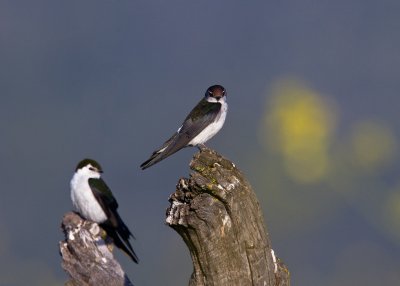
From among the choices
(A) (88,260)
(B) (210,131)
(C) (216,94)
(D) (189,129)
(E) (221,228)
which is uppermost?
(C) (216,94)

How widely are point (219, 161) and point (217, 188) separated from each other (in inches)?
19.2

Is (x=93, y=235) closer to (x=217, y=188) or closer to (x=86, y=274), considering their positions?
(x=86, y=274)

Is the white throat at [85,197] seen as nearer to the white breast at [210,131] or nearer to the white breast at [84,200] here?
the white breast at [84,200]

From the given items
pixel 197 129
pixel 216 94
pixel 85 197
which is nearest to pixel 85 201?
pixel 85 197

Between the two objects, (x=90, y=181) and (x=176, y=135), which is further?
(x=90, y=181)

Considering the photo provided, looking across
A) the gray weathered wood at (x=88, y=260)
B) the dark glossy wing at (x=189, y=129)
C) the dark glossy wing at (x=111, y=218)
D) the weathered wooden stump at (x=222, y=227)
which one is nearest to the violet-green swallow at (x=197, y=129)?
the dark glossy wing at (x=189, y=129)

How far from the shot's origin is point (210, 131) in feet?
46.1

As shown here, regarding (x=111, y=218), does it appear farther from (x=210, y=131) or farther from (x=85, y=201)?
(x=210, y=131)

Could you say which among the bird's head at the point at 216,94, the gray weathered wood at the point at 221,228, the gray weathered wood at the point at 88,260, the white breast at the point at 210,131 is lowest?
the gray weathered wood at the point at 221,228

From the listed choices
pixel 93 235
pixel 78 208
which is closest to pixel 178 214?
pixel 93 235

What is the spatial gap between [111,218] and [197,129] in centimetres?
525

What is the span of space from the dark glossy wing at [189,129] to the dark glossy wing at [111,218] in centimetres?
309

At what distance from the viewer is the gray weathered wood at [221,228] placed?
309 inches

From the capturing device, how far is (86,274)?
11.7m
